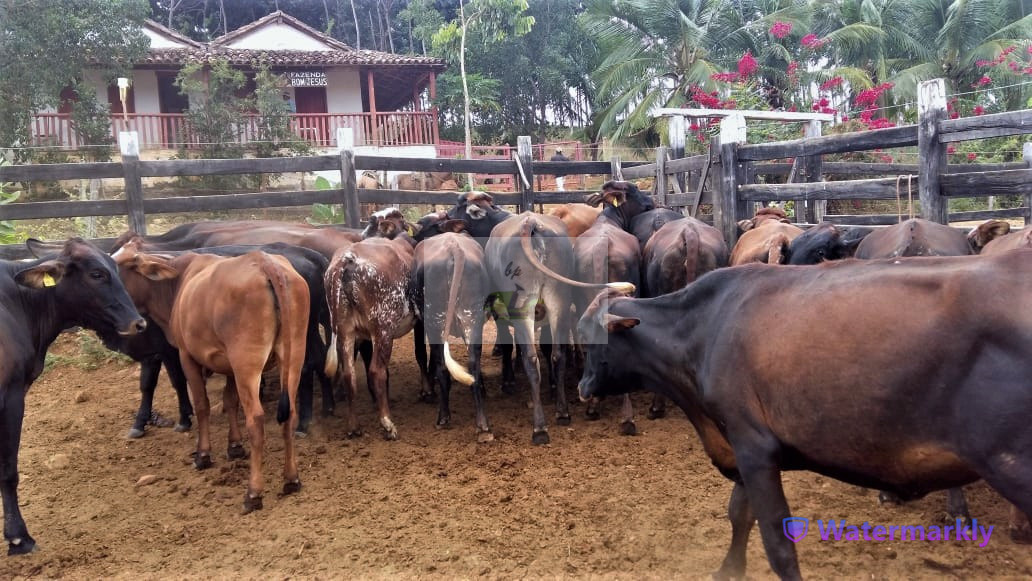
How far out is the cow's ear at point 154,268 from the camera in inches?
243

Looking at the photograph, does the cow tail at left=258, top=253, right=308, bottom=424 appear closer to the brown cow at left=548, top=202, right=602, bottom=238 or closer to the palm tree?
the brown cow at left=548, top=202, right=602, bottom=238

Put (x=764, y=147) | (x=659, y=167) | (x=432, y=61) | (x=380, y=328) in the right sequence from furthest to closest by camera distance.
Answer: (x=432, y=61)
(x=659, y=167)
(x=764, y=147)
(x=380, y=328)

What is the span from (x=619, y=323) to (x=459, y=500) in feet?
6.32

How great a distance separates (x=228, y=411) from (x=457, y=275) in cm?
223

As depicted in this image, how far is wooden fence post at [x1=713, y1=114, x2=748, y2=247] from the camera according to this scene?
29.1ft

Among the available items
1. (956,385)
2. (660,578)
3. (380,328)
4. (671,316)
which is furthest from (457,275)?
(956,385)

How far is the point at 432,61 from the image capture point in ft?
87.0

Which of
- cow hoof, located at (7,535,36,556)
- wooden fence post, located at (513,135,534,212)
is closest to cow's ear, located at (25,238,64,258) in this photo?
cow hoof, located at (7,535,36,556)

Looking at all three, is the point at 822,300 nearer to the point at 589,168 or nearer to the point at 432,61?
the point at 589,168

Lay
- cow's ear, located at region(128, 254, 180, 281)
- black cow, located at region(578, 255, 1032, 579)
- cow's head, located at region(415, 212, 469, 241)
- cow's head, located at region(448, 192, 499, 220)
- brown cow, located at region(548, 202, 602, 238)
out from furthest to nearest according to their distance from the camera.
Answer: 1. brown cow, located at region(548, 202, 602, 238)
2. cow's head, located at region(448, 192, 499, 220)
3. cow's head, located at region(415, 212, 469, 241)
4. cow's ear, located at region(128, 254, 180, 281)
5. black cow, located at region(578, 255, 1032, 579)

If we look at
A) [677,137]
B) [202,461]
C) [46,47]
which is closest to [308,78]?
[46,47]

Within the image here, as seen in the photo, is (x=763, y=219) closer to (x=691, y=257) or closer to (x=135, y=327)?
(x=691, y=257)

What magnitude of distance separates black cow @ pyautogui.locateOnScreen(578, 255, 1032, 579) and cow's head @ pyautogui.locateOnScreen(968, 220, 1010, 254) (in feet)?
11.0

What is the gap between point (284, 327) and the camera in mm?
5453
